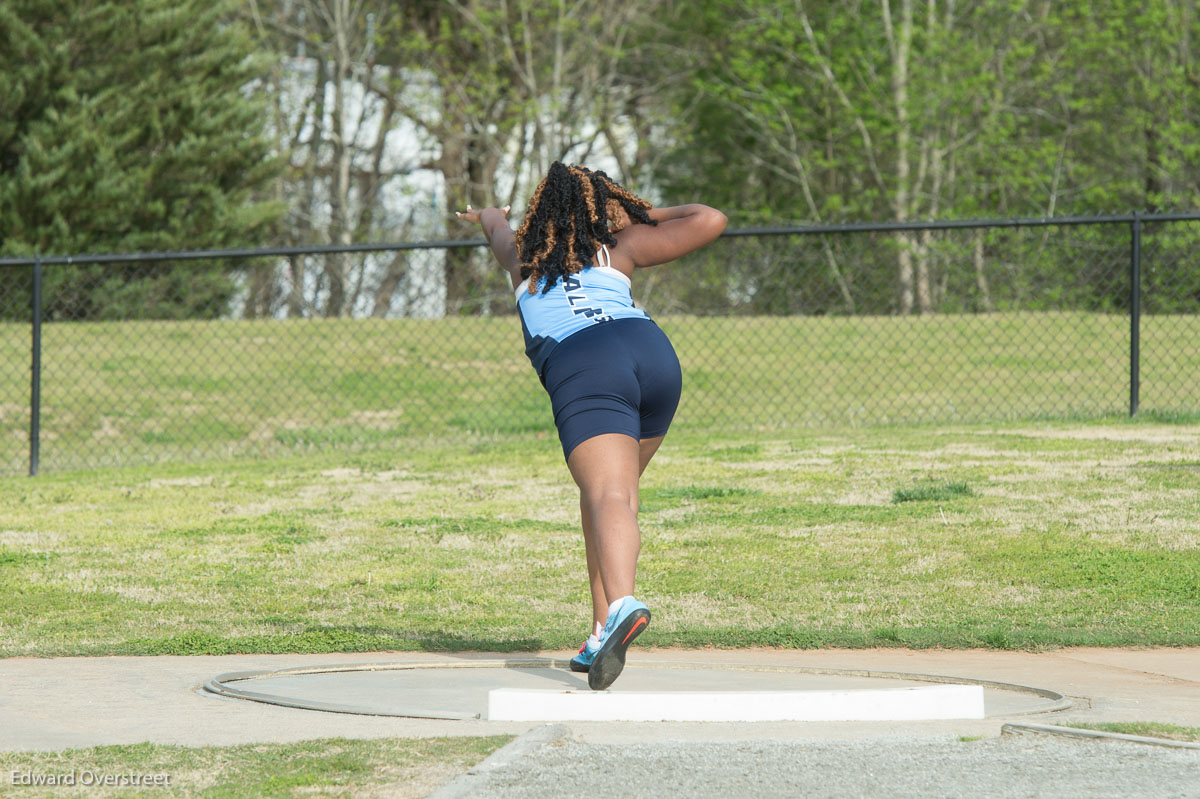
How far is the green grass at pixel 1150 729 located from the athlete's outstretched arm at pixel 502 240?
2228mm

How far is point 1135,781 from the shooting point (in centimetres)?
313

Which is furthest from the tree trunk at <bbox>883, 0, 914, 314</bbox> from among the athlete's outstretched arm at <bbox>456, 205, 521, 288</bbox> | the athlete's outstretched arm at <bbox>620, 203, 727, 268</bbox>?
the athlete's outstretched arm at <bbox>620, 203, 727, 268</bbox>

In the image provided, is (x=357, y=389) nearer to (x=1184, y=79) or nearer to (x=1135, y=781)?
(x=1135, y=781)

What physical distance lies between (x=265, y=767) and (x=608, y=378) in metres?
1.53

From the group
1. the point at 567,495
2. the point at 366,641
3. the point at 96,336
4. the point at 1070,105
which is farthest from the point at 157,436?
the point at 1070,105

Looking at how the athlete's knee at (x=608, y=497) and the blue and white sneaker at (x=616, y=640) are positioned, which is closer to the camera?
the blue and white sneaker at (x=616, y=640)

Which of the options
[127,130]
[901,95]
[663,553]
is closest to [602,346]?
[663,553]

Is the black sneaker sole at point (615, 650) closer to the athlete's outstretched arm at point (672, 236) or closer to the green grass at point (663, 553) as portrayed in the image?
the athlete's outstretched arm at point (672, 236)

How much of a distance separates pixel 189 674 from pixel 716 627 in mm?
2095

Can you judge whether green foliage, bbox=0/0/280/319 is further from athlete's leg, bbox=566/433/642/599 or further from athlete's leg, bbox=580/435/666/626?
athlete's leg, bbox=566/433/642/599

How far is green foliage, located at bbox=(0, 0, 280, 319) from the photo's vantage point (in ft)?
70.3

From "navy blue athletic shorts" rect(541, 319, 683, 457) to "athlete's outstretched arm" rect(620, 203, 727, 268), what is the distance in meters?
0.30

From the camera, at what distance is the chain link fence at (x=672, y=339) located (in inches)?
544

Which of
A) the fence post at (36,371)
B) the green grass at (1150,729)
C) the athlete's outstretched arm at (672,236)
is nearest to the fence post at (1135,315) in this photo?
the athlete's outstretched arm at (672,236)
